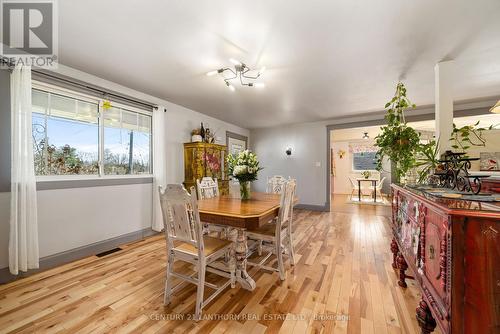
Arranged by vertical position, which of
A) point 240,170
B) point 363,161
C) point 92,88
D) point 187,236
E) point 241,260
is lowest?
point 241,260

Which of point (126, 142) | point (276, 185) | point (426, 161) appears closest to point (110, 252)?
point (126, 142)

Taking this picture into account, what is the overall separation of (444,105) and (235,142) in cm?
440

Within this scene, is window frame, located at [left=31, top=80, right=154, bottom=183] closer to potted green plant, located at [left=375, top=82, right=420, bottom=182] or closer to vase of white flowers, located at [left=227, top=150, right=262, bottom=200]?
vase of white flowers, located at [left=227, top=150, right=262, bottom=200]

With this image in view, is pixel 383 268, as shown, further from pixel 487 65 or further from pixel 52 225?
pixel 52 225

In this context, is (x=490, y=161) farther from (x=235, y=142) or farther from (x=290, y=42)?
(x=235, y=142)

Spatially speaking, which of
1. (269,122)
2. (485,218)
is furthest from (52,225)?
(269,122)

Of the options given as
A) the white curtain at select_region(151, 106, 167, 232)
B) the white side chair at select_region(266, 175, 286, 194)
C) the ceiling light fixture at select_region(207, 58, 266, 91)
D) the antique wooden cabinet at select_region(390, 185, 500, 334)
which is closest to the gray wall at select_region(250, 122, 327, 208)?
the white side chair at select_region(266, 175, 286, 194)

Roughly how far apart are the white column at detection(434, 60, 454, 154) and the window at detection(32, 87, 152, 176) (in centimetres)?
413

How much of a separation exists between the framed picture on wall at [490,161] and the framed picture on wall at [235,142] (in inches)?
192

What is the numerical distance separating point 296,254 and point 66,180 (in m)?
3.08

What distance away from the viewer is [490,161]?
3070 millimetres

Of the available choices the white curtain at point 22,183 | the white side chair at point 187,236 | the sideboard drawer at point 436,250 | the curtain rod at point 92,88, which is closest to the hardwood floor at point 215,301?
the white side chair at point 187,236

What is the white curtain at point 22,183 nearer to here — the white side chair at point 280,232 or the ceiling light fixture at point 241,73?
the ceiling light fixture at point 241,73

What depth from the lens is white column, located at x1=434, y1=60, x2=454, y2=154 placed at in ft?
7.16
